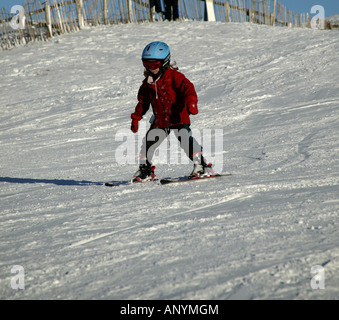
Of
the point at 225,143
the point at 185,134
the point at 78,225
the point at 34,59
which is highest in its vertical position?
the point at 34,59

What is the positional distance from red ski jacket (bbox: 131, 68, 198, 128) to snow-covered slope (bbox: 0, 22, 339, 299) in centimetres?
73

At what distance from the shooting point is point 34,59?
48.0 feet

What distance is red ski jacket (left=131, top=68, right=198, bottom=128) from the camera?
4.40m

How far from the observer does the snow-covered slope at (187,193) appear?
2174mm

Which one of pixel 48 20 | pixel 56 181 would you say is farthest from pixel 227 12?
pixel 56 181

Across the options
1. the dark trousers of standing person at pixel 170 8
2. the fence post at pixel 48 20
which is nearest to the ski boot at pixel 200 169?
the fence post at pixel 48 20

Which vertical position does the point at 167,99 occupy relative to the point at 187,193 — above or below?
above

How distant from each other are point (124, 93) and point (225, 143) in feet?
16.6

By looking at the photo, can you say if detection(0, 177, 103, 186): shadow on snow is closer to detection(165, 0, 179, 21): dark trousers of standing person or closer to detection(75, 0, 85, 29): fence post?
detection(75, 0, 85, 29): fence post

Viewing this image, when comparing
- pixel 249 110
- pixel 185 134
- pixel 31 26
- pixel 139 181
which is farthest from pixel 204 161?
pixel 31 26

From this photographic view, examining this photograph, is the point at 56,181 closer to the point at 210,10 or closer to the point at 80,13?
the point at 80,13

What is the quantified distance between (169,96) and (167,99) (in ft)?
0.13

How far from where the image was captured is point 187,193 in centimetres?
394
